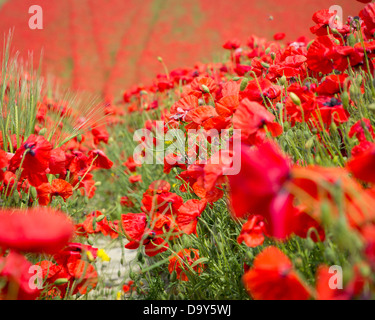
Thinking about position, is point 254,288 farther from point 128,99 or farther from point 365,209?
point 128,99

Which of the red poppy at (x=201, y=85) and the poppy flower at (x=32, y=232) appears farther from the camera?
the red poppy at (x=201, y=85)

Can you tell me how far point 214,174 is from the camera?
0.72 metres

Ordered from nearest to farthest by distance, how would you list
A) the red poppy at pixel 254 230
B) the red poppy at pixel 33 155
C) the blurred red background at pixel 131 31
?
the red poppy at pixel 254 230 < the red poppy at pixel 33 155 < the blurred red background at pixel 131 31

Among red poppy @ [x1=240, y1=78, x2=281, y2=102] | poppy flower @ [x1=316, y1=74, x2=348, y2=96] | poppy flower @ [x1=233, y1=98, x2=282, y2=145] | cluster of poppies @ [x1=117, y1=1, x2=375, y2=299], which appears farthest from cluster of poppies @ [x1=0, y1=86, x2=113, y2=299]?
poppy flower @ [x1=316, y1=74, x2=348, y2=96]

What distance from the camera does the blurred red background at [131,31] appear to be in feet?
18.3

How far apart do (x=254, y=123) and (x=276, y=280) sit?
349 mm

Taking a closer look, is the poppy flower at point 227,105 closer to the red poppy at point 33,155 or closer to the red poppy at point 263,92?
the red poppy at point 263,92

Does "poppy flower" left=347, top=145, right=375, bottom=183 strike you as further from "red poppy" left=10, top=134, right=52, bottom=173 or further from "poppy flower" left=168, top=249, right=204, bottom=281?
"red poppy" left=10, top=134, right=52, bottom=173

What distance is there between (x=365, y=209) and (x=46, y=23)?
742 cm

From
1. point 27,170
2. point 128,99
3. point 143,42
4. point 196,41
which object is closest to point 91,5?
point 143,42

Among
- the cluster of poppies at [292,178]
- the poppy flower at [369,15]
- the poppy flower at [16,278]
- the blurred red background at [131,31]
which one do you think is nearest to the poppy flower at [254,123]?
the cluster of poppies at [292,178]

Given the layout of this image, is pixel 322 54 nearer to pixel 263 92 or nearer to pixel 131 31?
pixel 263 92

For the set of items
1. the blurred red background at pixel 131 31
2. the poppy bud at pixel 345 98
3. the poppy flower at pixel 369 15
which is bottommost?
the poppy bud at pixel 345 98

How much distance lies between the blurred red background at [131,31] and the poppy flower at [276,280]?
16.8ft
